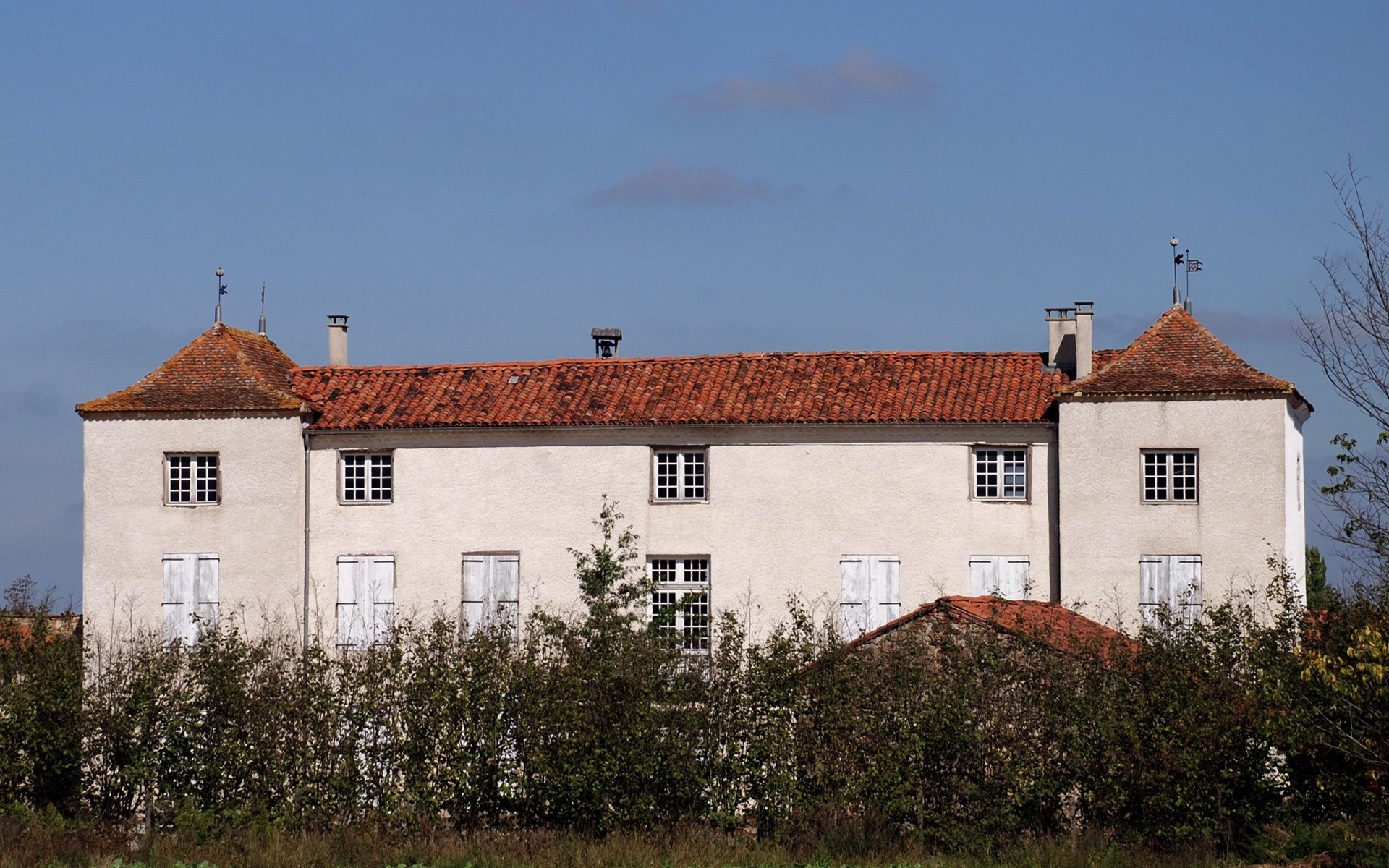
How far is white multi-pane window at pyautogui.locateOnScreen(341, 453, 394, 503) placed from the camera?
35.6 meters

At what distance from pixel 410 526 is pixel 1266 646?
1800 cm


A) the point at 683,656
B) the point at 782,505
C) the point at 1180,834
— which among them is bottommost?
the point at 1180,834

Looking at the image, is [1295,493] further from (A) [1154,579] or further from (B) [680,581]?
(B) [680,581]

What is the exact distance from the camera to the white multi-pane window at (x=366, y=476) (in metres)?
35.6

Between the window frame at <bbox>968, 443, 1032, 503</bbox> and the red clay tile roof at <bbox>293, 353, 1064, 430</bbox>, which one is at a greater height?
the red clay tile roof at <bbox>293, 353, 1064, 430</bbox>

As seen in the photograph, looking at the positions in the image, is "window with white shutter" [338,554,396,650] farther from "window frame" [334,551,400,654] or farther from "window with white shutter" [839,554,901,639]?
"window with white shutter" [839,554,901,639]

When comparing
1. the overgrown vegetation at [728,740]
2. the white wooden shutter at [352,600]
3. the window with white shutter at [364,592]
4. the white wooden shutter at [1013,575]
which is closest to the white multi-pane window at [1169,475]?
the white wooden shutter at [1013,575]

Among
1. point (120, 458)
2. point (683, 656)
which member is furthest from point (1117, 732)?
point (120, 458)

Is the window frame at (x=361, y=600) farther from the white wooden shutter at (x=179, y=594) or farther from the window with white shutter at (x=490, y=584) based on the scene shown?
the white wooden shutter at (x=179, y=594)

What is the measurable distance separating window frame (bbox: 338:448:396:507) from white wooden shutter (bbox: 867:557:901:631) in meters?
9.73

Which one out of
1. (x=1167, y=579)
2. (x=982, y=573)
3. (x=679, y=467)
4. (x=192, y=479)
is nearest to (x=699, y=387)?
(x=679, y=467)

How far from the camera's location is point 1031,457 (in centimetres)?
3400

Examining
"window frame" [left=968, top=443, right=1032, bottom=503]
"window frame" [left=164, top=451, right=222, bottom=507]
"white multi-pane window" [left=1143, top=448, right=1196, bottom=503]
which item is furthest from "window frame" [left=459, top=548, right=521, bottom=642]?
"white multi-pane window" [left=1143, top=448, right=1196, bottom=503]

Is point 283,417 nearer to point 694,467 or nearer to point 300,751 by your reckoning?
point 694,467
